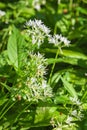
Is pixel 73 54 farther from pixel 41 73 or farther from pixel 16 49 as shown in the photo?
pixel 41 73

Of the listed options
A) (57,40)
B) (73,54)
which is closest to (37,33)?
(57,40)

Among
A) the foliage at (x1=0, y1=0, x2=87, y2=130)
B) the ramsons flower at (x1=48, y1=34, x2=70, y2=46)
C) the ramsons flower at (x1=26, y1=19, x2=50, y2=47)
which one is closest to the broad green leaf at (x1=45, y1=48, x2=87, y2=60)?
the foliage at (x1=0, y1=0, x2=87, y2=130)

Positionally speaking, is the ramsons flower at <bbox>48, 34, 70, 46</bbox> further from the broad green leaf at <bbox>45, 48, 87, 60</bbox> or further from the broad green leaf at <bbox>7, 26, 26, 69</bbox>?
the broad green leaf at <bbox>45, 48, 87, 60</bbox>

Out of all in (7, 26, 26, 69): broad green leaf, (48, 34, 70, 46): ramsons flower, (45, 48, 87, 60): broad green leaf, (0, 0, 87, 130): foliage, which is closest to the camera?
(0, 0, 87, 130): foliage

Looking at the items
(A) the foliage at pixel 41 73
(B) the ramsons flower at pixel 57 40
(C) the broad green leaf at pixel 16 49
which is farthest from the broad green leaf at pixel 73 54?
(B) the ramsons flower at pixel 57 40

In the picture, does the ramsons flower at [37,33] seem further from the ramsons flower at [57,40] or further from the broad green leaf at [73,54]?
the broad green leaf at [73,54]

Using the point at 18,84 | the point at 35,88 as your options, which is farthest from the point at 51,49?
the point at 35,88

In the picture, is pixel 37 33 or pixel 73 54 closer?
pixel 37 33

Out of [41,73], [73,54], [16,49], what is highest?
[73,54]

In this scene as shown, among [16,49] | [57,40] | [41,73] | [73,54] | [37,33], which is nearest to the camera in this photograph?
[41,73]
